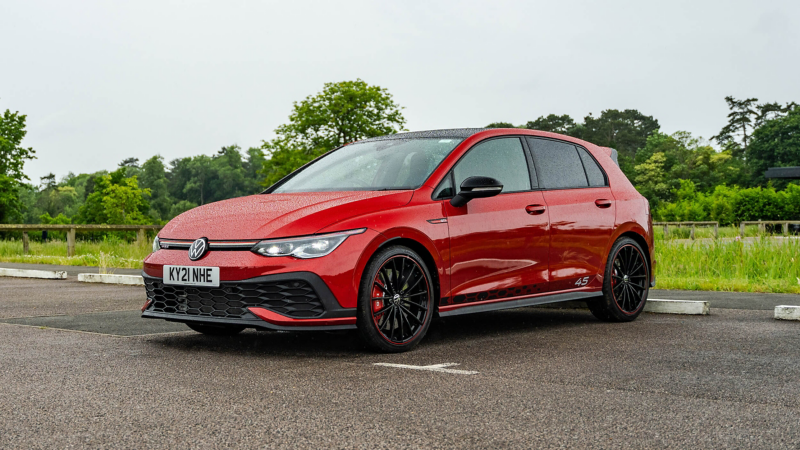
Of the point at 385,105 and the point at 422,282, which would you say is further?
the point at 385,105

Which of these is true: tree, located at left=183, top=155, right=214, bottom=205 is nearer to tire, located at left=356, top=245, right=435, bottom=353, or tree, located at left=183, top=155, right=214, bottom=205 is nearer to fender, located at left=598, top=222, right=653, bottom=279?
fender, located at left=598, top=222, right=653, bottom=279

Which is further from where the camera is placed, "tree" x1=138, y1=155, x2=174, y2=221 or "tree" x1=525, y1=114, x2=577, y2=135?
"tree" x1=138, y1=155, x2=174, y2=221

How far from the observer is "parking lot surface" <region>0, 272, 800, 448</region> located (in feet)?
11.8

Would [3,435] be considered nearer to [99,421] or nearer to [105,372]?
[99,421]

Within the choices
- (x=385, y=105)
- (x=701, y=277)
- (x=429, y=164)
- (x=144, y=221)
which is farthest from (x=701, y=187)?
(x=429, y=164)

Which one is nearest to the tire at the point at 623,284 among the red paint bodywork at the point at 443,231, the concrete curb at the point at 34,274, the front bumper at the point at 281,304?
the red paint bodywork at the point at 443,231

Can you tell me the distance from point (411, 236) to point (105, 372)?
2209mm

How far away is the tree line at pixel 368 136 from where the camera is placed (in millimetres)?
57625

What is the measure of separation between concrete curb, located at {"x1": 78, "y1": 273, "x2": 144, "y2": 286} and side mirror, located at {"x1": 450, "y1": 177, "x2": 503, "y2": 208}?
7.43 m

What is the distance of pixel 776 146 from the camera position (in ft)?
286

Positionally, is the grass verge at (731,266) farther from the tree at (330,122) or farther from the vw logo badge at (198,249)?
the tree at (330,122)

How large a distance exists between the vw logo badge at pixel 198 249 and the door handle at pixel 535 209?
8.57 feet

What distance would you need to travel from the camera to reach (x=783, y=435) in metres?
3.62

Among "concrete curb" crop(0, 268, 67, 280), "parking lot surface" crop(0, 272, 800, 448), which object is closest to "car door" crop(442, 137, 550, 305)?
"parking lot surface" crop(0, 272, 800, 448)
